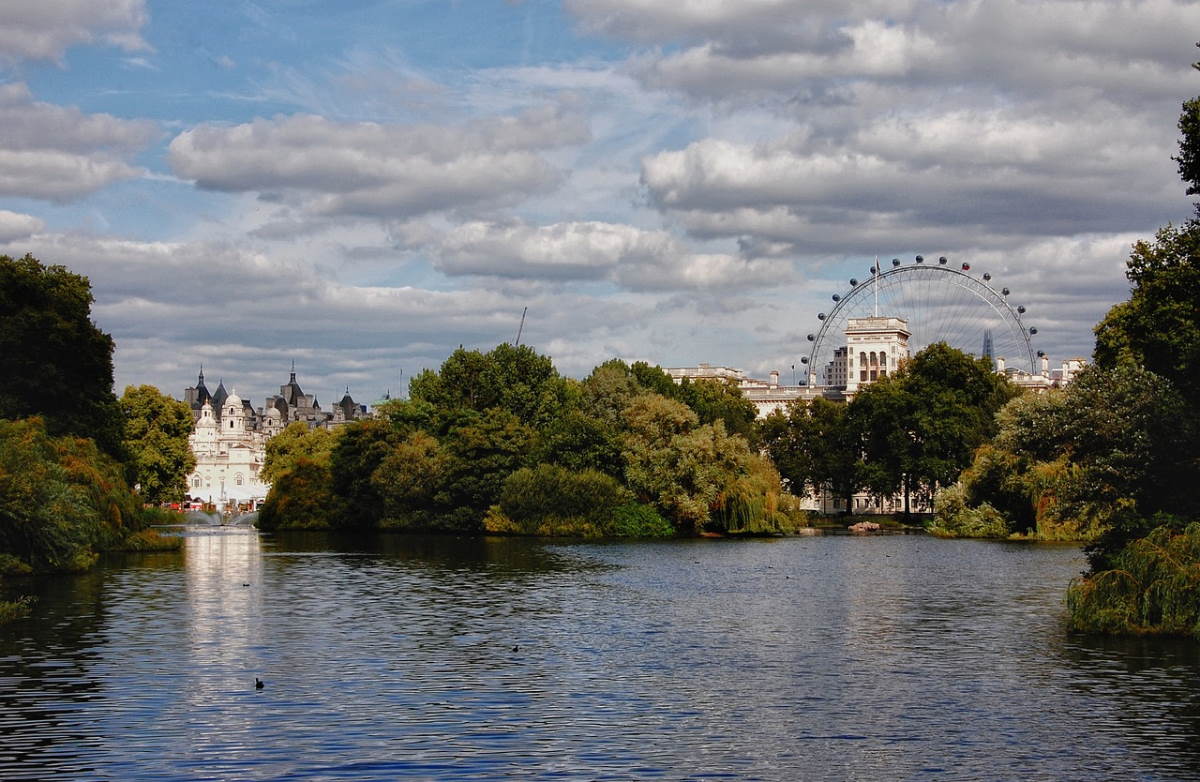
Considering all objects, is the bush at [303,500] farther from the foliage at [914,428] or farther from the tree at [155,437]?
the foliage at [914,428]

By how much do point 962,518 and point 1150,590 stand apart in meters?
71.7

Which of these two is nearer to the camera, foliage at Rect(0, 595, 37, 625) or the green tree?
foliage at Rect(0, 595, 37, 625)

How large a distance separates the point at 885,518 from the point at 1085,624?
361 ft

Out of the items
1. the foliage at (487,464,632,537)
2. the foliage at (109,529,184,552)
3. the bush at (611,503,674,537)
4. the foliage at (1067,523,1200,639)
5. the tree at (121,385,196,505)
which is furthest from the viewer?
the tree at (121,385,196,505)

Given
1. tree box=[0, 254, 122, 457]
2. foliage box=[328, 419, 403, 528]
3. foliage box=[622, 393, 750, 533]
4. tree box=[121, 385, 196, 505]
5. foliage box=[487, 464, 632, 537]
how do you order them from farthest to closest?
tree box=[121, 385, 196, 505] < foliage box=[328, 419, 403, 528] < foliage box=[487, 464, 632, 537] < foliage box=[622, 393, 750, 533] < tree box=[0, 254, 122, 457]

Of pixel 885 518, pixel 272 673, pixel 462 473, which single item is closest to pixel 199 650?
pixel 272 673

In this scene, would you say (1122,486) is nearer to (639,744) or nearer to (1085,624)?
(1085,624)

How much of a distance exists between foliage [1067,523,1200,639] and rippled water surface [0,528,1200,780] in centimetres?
75

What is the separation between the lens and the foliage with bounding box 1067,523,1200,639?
34062mm

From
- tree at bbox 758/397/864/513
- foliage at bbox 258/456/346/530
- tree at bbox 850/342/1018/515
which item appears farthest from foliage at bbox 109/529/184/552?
tree at bbox 758/397/864/513

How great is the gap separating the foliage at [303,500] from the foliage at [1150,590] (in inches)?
3488

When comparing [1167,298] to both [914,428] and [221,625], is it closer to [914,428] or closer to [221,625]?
[221,625]

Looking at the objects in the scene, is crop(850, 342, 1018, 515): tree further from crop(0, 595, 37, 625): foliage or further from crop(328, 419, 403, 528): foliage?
crop(0, 595, 37, 625): foliage

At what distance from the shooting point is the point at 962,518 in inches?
4126
